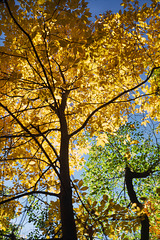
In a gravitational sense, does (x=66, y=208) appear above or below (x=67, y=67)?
below

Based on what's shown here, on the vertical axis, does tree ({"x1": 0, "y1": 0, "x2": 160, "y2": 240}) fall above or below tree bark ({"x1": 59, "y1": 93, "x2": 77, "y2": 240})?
above

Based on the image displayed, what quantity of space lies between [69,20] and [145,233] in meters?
7.78

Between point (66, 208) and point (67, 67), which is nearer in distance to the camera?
point (66, 208)

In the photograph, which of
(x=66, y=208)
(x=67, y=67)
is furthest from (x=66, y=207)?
(x=67, y=67)

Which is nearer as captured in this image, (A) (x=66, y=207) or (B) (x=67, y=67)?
(A) (x=66, y=207)

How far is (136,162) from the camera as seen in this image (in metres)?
10.2

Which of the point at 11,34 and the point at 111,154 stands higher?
the point at 111,154

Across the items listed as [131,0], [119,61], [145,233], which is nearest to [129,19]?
[131,0]

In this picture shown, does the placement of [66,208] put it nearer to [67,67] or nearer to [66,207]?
[66,207]

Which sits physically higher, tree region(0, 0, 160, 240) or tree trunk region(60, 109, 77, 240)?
tree region(0, 0, 160, 240)

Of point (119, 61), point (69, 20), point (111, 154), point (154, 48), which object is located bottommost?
point (69, 20)

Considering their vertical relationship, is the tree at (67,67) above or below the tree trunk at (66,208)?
above

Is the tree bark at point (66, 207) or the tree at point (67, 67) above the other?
the tree at point (67, 67)

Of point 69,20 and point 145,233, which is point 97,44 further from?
point 145,233
